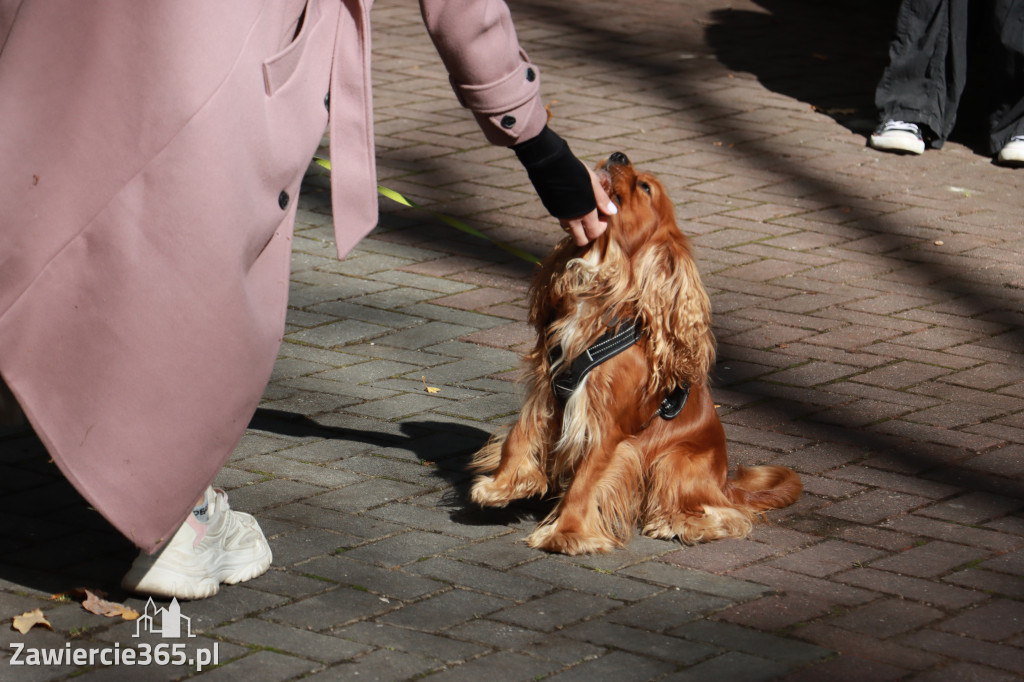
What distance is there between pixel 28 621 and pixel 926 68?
6.85 metres

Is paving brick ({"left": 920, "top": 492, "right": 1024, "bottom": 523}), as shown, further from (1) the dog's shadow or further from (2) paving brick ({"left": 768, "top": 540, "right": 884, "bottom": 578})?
(1) the dog's shadow

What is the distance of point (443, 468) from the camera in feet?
15.8

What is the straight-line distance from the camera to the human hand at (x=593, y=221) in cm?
405

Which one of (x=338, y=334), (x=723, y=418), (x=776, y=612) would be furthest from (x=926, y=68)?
(x=776, y=612)

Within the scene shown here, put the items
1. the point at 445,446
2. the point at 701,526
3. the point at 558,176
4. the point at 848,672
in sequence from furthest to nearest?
the point at 445,446
the point at 701,526
the point at 558,176
the point at 848,672

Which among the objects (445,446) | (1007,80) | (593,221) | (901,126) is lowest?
(445,446)

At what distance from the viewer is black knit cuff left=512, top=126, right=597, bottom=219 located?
396 cm

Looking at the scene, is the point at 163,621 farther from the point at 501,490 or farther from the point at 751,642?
the point at 751,642

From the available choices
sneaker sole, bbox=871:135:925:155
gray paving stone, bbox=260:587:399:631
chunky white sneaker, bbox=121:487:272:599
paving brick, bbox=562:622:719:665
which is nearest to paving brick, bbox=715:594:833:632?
paving brick, bbox=562:622:719:665

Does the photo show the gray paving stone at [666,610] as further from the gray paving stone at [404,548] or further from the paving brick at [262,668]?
the paving brick at [262,668]

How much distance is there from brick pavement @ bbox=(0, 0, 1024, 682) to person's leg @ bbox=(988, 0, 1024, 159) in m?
0.18

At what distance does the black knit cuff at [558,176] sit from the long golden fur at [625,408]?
0.60ft

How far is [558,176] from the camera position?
3.96 meters

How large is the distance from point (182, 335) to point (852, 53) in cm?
868
